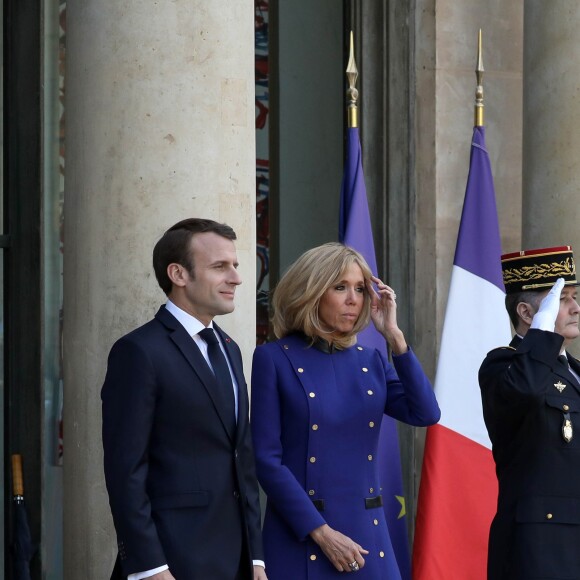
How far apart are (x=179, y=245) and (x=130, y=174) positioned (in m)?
0.84

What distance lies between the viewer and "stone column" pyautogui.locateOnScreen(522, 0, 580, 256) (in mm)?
6566

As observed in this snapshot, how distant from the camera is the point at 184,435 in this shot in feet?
13.3

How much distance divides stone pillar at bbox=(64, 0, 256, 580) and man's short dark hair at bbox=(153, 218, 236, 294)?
2.38 ft

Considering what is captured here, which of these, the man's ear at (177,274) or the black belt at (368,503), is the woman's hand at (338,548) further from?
the man's ear at (177,274)

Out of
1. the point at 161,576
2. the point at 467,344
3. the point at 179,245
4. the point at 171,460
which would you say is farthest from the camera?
the point at 467,344

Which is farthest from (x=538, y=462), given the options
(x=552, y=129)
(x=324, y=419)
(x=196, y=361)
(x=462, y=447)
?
(x=552, y=129)

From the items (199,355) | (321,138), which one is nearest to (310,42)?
(321,138)

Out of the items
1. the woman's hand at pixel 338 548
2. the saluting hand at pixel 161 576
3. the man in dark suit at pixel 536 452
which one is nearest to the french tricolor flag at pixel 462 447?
the man in dark suit at pixel 536 452

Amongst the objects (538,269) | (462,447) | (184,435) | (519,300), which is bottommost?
(462,447)

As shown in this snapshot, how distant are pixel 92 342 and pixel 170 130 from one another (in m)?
0.82

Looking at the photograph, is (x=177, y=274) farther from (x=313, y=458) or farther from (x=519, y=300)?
(x=519, y=300)

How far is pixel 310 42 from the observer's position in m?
7.67

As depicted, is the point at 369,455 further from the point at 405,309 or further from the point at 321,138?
the point at 321,138

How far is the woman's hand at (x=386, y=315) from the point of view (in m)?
4.80
